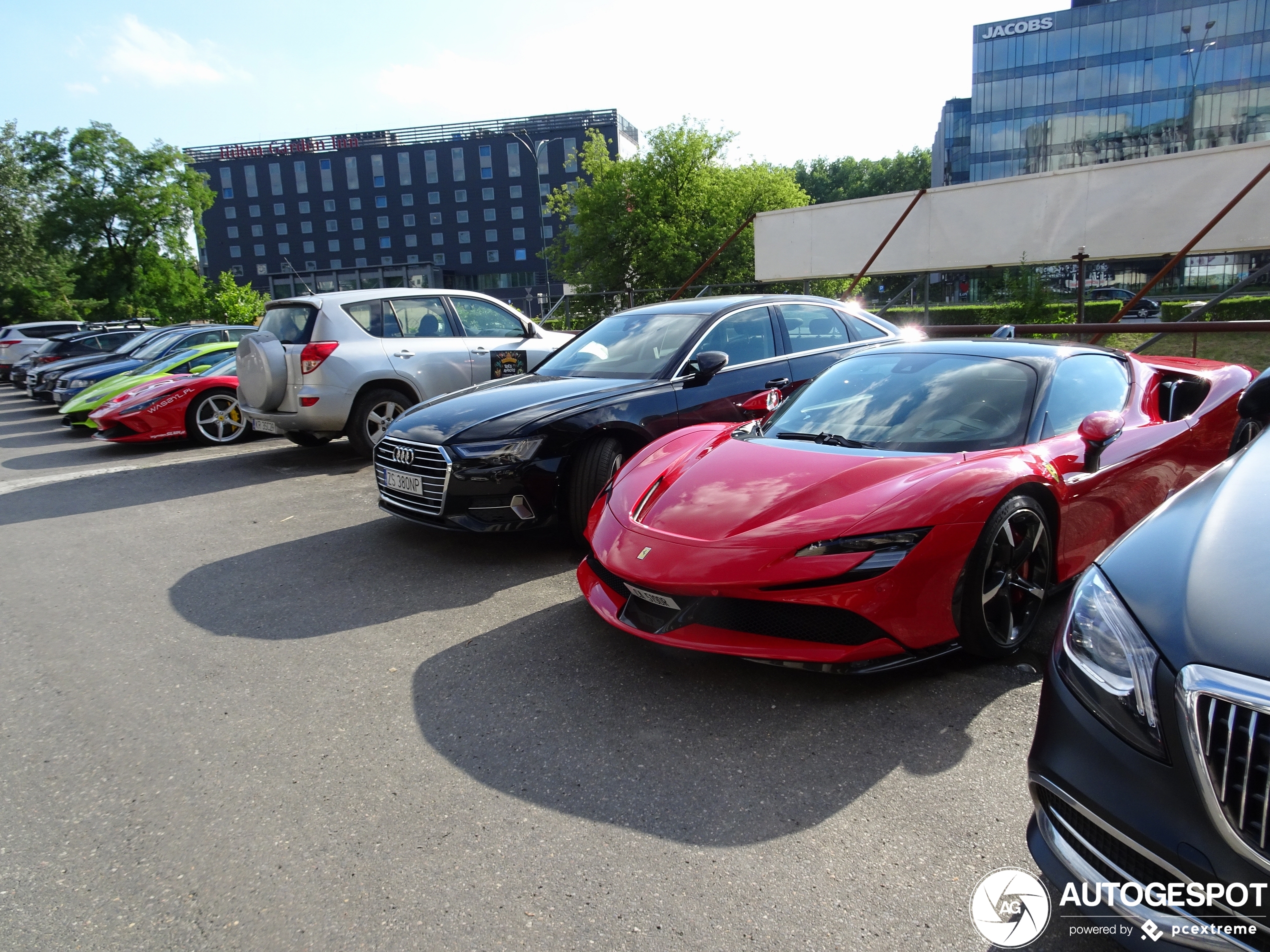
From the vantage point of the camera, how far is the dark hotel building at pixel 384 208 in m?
91.4

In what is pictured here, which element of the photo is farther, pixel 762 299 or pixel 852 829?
pixel 762 299

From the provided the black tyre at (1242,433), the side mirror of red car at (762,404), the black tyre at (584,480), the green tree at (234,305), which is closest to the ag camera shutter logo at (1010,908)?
the side mirror of red car at (762,404)

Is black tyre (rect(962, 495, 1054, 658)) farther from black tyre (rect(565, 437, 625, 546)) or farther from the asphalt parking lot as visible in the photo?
black tyre (rect(565, 437, 625, 546))

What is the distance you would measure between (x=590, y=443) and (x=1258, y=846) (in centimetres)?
400

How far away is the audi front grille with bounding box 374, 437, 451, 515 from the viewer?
4.85 metres

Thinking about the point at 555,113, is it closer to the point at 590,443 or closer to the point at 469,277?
the point at 469,277

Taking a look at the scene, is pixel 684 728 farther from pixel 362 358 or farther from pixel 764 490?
pixel 362 358

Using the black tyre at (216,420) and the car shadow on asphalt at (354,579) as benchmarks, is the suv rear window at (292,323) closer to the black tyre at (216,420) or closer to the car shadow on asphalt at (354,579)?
the black tyre at (216,420)

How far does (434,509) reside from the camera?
16.1 ft

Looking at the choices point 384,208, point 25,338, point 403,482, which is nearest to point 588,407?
Answer: point 403,482

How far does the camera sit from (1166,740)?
5.16 feet

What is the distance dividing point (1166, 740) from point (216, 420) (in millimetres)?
11087

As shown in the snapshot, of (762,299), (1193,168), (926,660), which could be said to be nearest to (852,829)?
(926,660)

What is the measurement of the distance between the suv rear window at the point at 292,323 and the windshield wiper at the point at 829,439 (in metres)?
5.84
